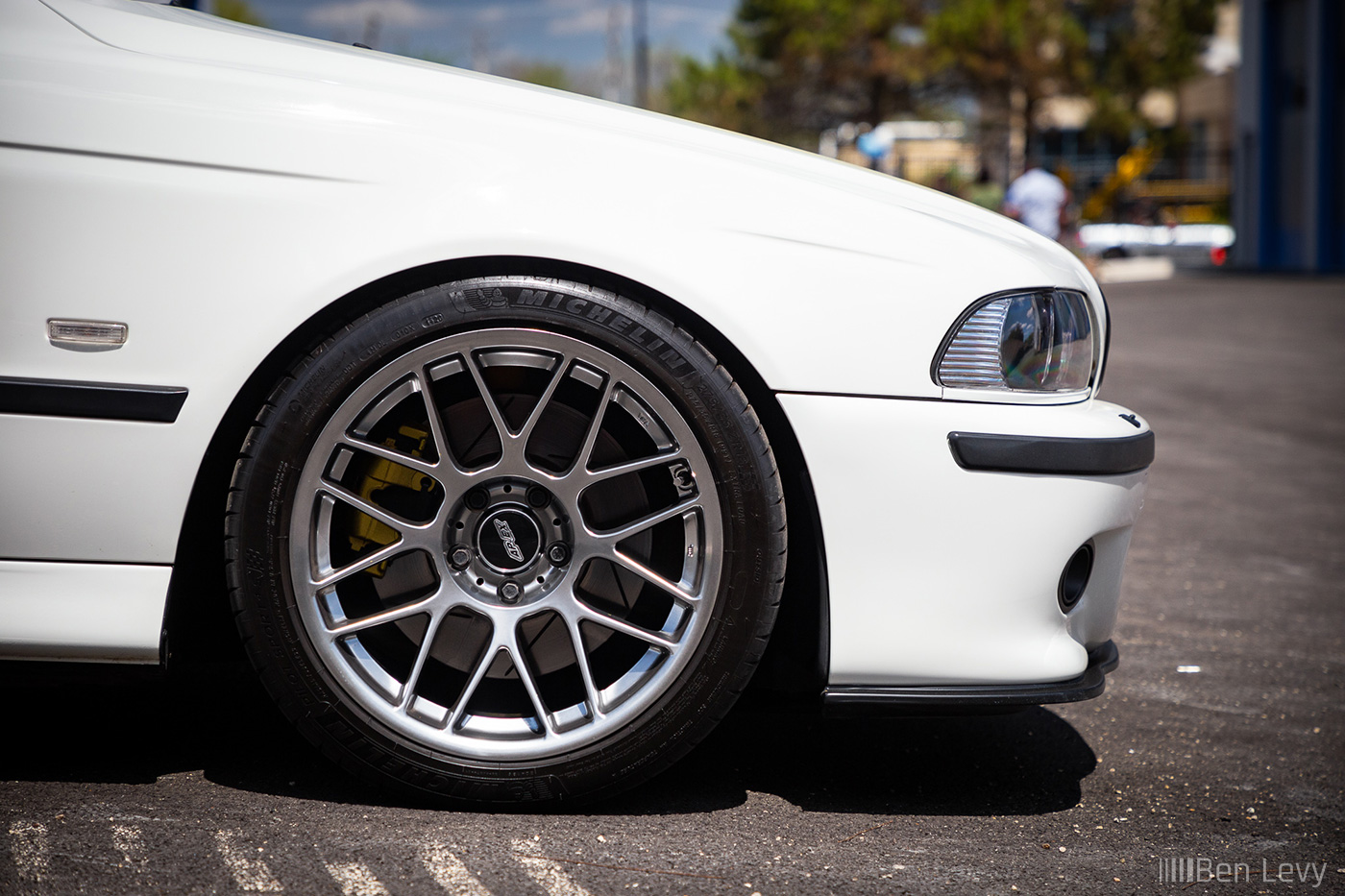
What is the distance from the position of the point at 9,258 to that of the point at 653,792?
1403 millimetres

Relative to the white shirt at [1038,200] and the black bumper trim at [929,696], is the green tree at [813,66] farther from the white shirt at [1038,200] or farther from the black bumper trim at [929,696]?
the black bumper trim at [929,696]

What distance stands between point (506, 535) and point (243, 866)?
0.65 m

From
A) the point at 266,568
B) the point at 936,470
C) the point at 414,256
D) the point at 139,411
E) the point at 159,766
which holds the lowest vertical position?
the point at 159,766

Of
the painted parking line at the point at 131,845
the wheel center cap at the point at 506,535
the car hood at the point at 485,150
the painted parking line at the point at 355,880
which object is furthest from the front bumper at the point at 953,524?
the painted parking line at the point at 131,845

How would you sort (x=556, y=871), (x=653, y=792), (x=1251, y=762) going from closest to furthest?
(x=556, y=871) → (x=653, y=792) → (x=1251, y=762)

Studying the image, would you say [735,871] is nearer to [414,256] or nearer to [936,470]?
[936,470]

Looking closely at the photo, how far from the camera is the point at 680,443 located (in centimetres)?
203

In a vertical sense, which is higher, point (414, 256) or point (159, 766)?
point (414, 256)

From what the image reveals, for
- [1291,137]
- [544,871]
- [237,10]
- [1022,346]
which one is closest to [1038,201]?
[1022,346]

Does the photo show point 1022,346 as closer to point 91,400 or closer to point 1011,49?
point 91,400

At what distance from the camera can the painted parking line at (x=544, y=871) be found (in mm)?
1853

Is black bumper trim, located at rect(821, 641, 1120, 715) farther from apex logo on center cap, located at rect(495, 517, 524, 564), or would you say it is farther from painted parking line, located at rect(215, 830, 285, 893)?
painted parking line, located at rect(215, 830, 285, 893)

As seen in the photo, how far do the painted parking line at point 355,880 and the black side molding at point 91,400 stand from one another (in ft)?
2.47

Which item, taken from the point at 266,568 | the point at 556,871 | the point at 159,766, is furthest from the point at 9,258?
the point at 556,871
